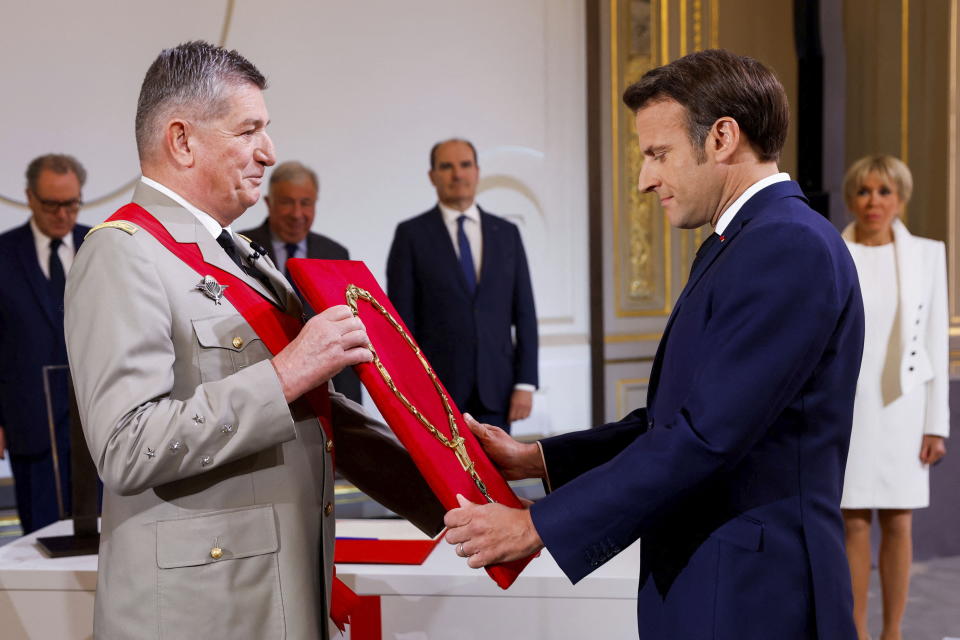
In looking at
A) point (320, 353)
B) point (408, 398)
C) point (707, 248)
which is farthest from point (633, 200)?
point (320, 353)

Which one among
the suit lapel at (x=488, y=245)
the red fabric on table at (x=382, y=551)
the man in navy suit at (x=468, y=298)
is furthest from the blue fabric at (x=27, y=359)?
the red fabric on table at (x=382, y=551)

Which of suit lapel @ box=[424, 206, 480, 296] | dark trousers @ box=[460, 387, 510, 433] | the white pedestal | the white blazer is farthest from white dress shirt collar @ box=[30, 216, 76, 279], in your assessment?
the white blazer

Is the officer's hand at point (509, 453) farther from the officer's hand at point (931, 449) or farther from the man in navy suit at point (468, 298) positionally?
the officer's hand at point (931, 449)

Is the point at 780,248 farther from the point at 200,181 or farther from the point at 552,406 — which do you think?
the point at 552,406

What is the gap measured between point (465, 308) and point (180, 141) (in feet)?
9.04

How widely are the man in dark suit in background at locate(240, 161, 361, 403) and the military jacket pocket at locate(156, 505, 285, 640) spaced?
9.40 feet

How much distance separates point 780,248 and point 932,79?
163 inches

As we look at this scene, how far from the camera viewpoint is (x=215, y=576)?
Answer: 4.57 feet

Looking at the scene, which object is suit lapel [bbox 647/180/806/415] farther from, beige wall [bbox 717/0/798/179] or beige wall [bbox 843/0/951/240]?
beige wall [bbox 717/0/798/179]

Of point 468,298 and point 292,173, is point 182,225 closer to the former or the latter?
point 468,298

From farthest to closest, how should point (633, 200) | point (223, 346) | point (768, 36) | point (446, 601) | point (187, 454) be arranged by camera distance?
point (768, 36)
point (633, 200)
point (446, 601)
point (223, 346)
point (187, 454)

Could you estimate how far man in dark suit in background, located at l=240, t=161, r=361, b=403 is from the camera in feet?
13.9

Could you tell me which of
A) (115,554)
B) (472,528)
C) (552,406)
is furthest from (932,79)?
(115,554)

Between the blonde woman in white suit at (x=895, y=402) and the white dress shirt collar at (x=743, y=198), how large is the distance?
239 centimetres
